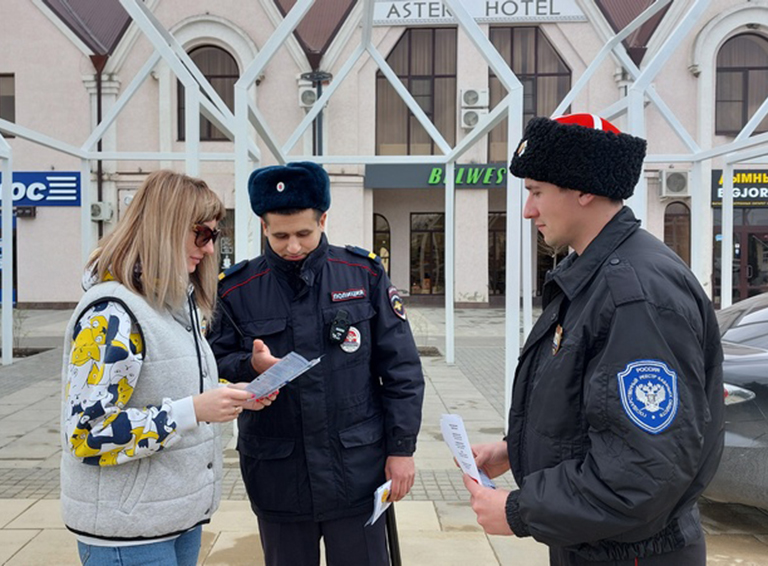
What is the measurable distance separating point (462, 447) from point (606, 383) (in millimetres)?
522

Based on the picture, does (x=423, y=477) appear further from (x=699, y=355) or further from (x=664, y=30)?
(x=664, y=30)

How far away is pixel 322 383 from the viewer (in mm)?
2348

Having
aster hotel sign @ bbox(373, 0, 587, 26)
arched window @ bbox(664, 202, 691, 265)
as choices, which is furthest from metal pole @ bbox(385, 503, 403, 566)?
arched window @ bbox(664, 202, 691, 265)

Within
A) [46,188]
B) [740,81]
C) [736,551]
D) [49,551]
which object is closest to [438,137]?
[736,551]

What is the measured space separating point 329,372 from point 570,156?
118 centimetres

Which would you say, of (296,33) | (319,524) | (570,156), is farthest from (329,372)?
(296,33)

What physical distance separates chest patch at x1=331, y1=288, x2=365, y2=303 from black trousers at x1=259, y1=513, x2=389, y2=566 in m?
0.79

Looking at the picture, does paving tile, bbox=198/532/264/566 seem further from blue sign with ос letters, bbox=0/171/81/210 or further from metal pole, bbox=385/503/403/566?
blue sign with ос letters, bbox=0/171/81/210

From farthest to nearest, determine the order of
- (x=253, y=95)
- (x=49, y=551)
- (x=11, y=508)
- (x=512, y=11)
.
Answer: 1. (x=512, y=11)
2. (x=253, y=95)
3. (x=11, y=508)
4. (x=49, y=551)

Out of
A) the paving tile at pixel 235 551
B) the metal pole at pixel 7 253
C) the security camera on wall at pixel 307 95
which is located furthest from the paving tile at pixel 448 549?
the security camera on wall at pixel 307 95

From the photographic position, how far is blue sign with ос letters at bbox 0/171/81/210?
63.1ft

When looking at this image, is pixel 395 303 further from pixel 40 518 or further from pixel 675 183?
pixel 675 183

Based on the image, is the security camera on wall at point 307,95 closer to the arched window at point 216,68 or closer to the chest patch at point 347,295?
the arched window at point 216,68

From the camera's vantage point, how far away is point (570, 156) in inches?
62.8
